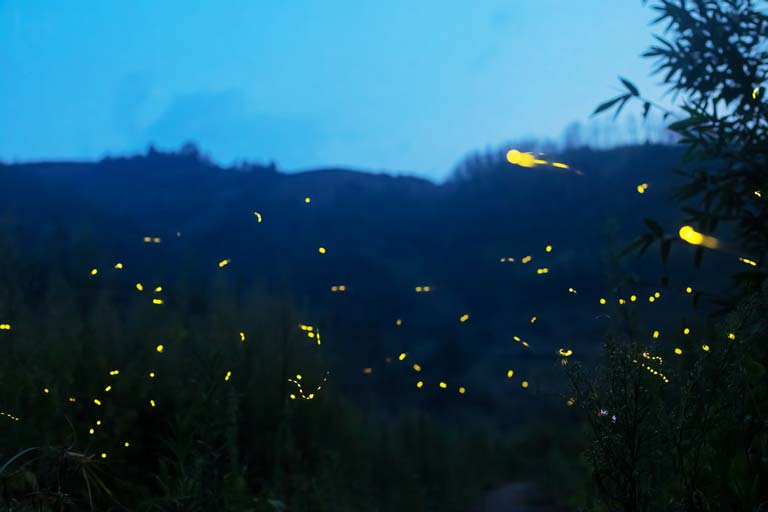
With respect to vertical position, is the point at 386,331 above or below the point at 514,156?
below

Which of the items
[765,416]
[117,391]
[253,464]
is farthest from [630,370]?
[253,464]

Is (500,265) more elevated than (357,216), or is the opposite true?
(357,216)

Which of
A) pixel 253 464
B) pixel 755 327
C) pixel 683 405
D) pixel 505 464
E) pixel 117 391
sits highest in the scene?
pixel 755 327

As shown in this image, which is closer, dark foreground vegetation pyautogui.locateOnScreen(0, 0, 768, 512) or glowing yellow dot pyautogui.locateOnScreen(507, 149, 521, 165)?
dark foreground vegetation pyautogui.locateOnScreen(0, 0, 768, 512)

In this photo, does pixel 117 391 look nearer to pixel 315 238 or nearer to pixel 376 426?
pixel 376 426

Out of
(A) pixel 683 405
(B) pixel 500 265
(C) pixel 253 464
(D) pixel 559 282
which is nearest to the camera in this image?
(A) pixel 683 405

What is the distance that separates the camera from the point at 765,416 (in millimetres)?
3533

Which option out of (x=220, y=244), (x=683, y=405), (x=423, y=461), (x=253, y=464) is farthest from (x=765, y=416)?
(x=220, y=244)

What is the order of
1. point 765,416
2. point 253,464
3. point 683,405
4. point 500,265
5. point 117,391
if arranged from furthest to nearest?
point 500,265
point 253,464
point 117,391
point 765,416
point 683,405

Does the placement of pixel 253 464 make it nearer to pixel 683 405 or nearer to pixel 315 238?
pixel 683 405

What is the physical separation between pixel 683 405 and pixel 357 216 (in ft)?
69.3

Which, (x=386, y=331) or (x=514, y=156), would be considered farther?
(x=386, y=331)

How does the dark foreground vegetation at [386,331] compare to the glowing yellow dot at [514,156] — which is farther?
the glowing yellow dot at [514,156]

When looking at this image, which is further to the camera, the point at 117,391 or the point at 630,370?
the point at 117,391
